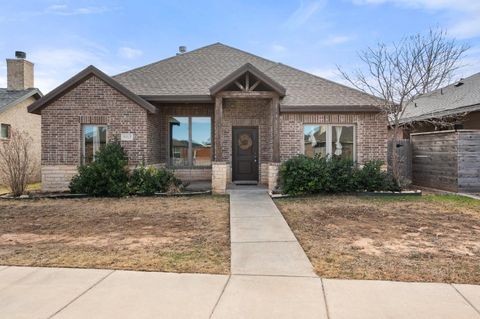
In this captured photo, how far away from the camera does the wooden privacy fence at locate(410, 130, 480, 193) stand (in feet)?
37.8

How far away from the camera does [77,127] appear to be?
1227 centimetres

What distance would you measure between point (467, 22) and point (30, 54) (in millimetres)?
22494

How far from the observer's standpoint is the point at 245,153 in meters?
14.0

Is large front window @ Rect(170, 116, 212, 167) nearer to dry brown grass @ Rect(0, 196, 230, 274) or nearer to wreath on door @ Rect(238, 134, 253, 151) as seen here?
wreath on door @ Rect(238, 134, 253, 151)

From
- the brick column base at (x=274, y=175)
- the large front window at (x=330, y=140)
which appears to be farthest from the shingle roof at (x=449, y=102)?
the brick column base at (x=274, y=175)

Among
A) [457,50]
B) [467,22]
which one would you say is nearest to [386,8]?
[457,50]

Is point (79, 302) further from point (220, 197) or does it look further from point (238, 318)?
point (220, 197)

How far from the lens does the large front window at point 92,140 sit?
12.5 metres

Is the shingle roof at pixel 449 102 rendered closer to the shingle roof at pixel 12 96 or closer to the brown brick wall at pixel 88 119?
the brown brick wall at pixel 88 119

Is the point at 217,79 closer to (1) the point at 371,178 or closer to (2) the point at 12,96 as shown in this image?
(1) the point at 371,178

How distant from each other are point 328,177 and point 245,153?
407 cm

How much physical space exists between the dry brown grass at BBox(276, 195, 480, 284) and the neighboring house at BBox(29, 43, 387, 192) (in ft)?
10.9

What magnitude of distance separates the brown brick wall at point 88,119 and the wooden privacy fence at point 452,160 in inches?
413

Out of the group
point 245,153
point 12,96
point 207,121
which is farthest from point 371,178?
point 12,96
